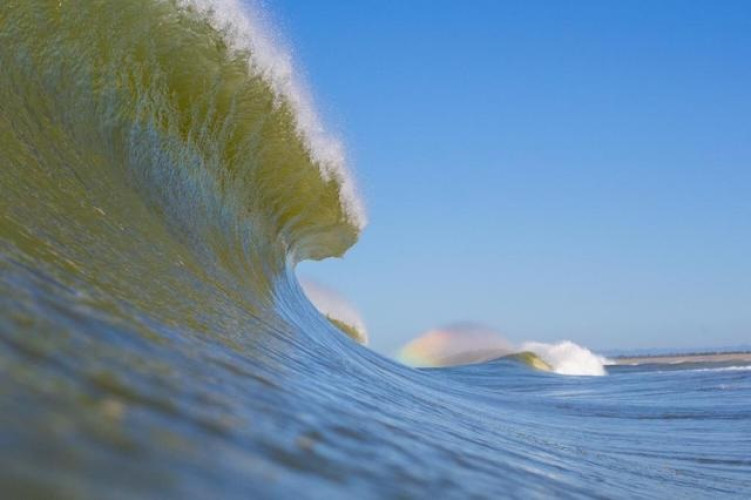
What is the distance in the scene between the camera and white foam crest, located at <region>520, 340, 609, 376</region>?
2608 centimetres

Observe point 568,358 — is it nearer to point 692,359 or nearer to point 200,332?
point 692,359

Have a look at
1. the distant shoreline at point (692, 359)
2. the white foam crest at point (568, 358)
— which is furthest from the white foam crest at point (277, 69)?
the distant shoreline at point (692, 359)

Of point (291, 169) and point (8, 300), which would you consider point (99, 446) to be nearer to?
point (8, 300)

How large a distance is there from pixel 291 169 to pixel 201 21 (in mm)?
2600

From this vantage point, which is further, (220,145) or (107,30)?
(220,145)

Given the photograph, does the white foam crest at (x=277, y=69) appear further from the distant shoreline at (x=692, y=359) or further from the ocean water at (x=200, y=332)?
the distant shoreline at (x=692, y=359)

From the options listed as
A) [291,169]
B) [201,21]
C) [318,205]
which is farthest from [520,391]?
[201,21]

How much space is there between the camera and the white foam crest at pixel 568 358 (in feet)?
85.6

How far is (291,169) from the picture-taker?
29.6 ft

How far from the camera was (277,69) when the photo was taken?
24.9 ft

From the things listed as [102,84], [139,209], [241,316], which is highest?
[102,84]

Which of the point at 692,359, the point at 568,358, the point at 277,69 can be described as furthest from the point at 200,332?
the point at 692,359

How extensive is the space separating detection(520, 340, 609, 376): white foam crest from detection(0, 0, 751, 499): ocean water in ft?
52.3

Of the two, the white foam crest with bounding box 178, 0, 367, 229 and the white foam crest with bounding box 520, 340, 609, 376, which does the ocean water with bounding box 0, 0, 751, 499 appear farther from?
the white foam crest with bounding box 520, 340, 609, 376
